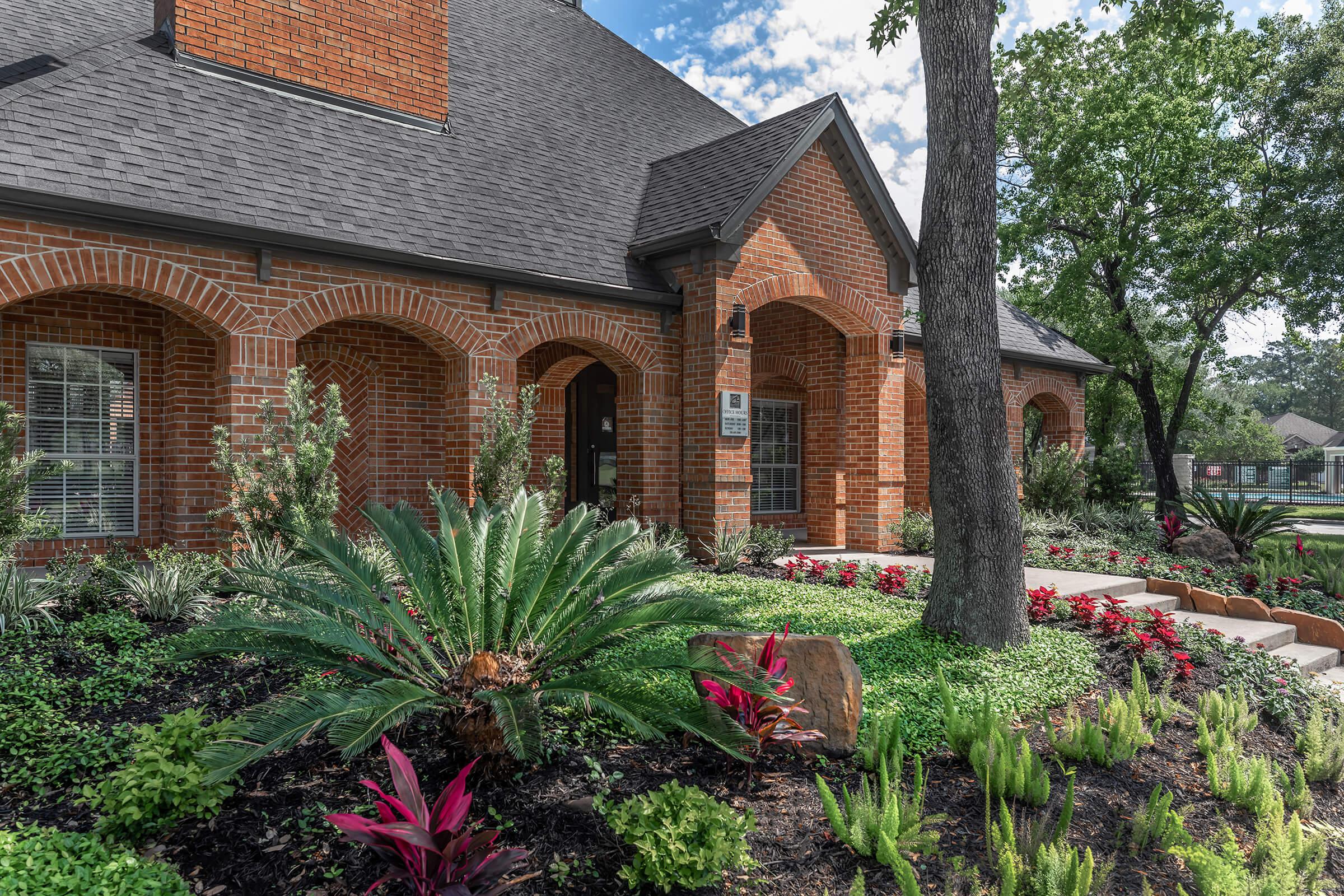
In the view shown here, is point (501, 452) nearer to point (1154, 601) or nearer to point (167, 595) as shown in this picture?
point (167, 595)

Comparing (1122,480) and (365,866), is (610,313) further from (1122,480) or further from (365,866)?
(1122,480)

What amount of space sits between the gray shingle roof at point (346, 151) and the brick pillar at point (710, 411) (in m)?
0.74

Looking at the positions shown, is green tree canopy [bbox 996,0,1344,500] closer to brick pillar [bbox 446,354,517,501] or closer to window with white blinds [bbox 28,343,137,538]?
brick pillar [bbox 446,354,517,501]

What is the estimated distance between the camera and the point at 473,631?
13.6 ft

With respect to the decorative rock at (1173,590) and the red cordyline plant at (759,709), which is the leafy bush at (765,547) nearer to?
the decorative rock at (1173,590)

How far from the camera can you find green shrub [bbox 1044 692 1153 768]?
4.50m

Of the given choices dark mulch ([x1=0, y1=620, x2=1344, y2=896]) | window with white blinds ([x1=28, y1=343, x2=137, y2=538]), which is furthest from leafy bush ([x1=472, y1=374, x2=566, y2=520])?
dark mulch ([x1=0, y1=620, x2=1344, y2=896])

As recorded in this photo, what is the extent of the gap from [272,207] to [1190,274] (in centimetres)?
1875

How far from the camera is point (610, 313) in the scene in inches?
397

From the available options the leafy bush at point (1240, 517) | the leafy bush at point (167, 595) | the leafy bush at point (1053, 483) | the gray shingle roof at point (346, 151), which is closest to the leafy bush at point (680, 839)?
the leafy bush at point (167, 595)

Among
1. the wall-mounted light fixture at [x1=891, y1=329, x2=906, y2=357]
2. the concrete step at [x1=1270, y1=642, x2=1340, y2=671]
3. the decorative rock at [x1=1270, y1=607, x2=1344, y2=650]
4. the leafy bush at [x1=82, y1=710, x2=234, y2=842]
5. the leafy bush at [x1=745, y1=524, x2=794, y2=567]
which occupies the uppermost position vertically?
the wall-mounted light fixture at [x1=891, y1=329, x2=906, y2=357]

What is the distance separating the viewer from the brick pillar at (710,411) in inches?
400

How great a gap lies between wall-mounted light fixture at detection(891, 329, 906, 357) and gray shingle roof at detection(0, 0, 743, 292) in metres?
3.65

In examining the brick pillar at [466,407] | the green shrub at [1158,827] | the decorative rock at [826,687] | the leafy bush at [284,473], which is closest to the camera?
the green shrub at [1158,827]
